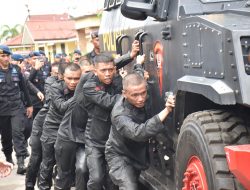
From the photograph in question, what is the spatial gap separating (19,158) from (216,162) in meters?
5.17

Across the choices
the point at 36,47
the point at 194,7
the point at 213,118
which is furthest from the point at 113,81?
the point at 36,47

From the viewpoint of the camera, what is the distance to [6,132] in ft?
25.6

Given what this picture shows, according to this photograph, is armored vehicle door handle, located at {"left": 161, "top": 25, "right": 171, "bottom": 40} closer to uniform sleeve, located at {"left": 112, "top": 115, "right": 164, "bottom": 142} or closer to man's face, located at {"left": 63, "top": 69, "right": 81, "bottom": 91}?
uniform sleeve, located at {"left": 112, "top": 115, "right": 164, "bottom": 142}

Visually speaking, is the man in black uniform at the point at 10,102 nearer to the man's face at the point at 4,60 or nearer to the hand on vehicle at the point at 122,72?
the man's face at the point at 4,60

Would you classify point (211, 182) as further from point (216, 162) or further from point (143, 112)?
point (143, 112)

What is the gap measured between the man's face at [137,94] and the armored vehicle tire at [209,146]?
0.76 m

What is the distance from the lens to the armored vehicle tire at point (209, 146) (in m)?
2.64

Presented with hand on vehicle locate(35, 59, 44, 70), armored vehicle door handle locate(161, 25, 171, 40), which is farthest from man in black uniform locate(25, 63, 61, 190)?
hand on vehicle locate(35, 59, 44, 70)

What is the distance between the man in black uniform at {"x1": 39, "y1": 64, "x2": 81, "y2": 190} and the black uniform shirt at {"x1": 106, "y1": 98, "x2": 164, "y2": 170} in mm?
1457

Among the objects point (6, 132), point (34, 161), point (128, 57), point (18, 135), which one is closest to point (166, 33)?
point (128, 57)

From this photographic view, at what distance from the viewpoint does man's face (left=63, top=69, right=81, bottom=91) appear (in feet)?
17.6

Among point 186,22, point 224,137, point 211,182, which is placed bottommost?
point 211,182

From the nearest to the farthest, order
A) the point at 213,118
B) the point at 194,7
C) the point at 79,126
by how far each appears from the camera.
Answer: the point at 213,118, the point at 194,7, the point at 79,126

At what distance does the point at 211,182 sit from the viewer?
269 centimetres
